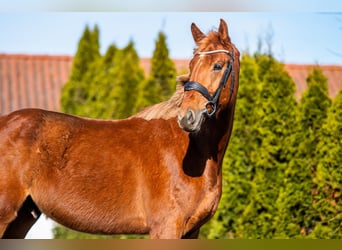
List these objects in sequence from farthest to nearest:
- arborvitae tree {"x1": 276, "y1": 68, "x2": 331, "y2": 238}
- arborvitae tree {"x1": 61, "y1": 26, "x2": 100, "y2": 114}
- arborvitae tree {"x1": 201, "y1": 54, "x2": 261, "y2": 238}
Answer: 1. arborvitae tree {"x1": 61, "y1": 26, "x2": 100, "y2": 114}
2. arborvitae tree {"x1": 201, "y1": 54, "x2": 261, "y2": 238}
3. arborvitae tree {"x1": 276, "y1": 68, "x2": 331, "y2": 238}

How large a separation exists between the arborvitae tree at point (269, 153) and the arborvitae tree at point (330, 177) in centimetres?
58

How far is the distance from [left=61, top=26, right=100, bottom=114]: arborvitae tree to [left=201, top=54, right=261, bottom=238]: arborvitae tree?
3.12 metres

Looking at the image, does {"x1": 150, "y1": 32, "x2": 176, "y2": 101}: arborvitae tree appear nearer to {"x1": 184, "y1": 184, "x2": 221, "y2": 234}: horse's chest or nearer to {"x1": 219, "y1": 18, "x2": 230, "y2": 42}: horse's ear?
{"x1": 219, "y1": 18, "x2": 230, "y2": 42}: horse's ear

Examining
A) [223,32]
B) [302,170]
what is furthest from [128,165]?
[302,170]

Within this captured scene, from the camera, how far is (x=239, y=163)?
30.2 ft

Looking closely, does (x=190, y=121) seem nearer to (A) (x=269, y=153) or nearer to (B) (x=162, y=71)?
(A) (x=269, y=153)

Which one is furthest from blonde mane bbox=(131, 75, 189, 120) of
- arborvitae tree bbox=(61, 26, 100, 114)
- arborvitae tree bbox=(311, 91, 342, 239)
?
arborvitae tree bbox=(61, 26, 100, 114)

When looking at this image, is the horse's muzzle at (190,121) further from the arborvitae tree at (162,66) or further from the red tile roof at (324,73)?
the red tile roof at (324,73)

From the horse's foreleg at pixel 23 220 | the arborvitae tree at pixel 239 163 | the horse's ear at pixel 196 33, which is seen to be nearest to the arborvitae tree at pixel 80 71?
the arborvitae tree at pixel 239 163

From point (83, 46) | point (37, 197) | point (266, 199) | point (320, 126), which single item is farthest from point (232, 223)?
point (37, 197)

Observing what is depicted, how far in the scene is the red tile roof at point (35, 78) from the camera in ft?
50.4

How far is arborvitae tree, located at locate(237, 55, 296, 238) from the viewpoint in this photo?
8.98 metres

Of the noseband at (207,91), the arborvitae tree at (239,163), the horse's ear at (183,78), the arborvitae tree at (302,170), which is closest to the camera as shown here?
the noseband at (207,91)

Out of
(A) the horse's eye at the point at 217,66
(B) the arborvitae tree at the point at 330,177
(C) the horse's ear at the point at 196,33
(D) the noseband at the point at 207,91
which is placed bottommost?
(B) the arborvitae tree at the point at 330,177
